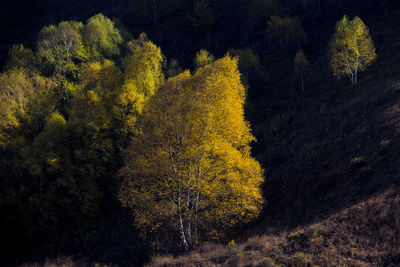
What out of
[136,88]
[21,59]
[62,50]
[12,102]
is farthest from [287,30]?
[12,102]

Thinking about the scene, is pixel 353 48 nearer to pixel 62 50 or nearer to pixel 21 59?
pixel 62 50

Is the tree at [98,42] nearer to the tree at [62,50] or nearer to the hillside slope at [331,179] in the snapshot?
the tree at [62,50]

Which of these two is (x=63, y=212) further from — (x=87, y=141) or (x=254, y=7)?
(x=254, y=7)

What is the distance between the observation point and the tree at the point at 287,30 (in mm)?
64312

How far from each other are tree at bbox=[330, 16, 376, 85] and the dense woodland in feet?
0.95

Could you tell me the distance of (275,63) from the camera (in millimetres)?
63656

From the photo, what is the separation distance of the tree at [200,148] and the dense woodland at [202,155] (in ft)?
0.28

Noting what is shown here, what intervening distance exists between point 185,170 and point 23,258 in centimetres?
1982

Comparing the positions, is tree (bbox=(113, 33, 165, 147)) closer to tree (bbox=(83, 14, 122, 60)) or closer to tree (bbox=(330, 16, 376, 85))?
tree (bbox=(83, 14, 122, 60))

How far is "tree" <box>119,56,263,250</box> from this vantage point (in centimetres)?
1552

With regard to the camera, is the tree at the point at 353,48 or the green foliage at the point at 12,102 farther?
the tree at the point at 353,48

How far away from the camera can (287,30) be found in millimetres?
64688

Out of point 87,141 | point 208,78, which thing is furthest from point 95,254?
point 208,78

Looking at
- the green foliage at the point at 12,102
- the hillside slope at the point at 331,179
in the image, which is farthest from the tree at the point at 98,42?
the hillside slope at the point at 331,179
